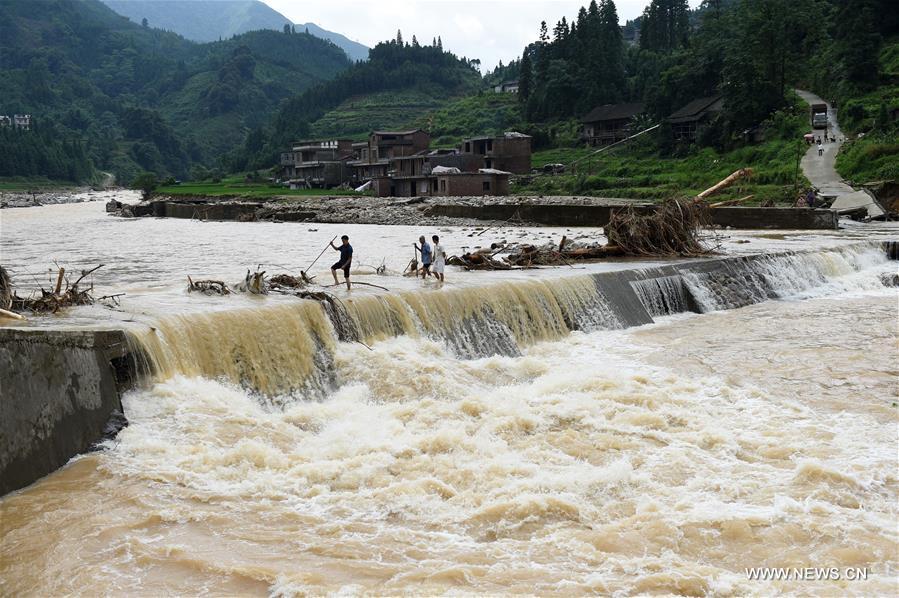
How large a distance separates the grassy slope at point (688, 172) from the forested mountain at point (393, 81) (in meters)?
69.7

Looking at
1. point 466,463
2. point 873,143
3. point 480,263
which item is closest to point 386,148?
point 873,143

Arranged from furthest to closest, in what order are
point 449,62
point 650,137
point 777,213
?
point 449,62 < point 650,137 < point 777,213

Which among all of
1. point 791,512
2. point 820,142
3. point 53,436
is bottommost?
point 791,512

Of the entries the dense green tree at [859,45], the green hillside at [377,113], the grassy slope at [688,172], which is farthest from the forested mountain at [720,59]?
the green hillside at [377,113]

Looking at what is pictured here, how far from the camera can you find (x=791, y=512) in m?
8.63

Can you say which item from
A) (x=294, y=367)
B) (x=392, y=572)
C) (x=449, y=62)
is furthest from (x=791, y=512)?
(x=449, y=62)

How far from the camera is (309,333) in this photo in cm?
1381

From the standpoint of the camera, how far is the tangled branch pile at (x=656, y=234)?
24703 millimetres

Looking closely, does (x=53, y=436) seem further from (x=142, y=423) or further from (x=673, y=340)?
(x=673, y=340)

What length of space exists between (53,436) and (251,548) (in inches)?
135

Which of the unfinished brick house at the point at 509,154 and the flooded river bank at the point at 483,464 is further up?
the unfinished brick house at the point at 509,154

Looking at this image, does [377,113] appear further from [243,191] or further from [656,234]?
[656,234]

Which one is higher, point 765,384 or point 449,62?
point 449,62

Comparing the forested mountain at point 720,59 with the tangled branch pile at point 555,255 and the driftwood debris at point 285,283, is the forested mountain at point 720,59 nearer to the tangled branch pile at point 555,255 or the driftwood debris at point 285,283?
the tangled branch pile at point 555,255
